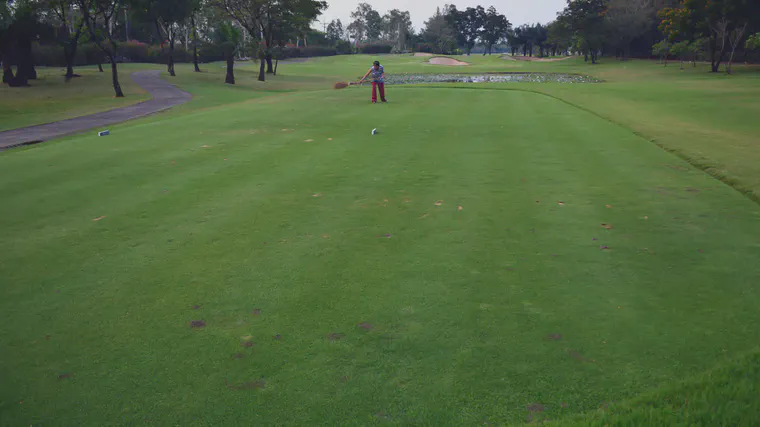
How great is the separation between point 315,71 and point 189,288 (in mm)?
66093

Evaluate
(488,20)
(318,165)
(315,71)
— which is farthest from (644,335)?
(488,20)

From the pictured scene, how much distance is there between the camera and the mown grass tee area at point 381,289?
12.2 feet

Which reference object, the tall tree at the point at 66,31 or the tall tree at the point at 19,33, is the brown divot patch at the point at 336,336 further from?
the tall tree at the point at 19,33

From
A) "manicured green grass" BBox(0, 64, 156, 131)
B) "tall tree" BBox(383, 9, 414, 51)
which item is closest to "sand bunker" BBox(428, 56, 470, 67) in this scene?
"manicured green grass" BBox(0, 64, 156, 131)

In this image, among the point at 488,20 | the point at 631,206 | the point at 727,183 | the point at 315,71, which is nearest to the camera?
the point at 631,206

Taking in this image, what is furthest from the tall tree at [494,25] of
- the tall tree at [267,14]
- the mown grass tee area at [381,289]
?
the mown grass tee area at [381,289]

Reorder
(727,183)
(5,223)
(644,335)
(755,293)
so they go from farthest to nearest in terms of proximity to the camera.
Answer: (727,183)
(5,223)
(755,293)
(644,335)

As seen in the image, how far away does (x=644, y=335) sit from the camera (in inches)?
175

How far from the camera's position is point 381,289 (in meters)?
5.38

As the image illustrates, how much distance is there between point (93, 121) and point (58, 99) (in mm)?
12520

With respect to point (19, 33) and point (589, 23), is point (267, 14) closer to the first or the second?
point (19, 33)

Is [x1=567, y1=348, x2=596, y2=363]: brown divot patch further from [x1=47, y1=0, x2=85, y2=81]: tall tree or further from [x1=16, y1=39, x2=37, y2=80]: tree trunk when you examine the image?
[x1=16, y1=39, x2=37, y2=80]: tree trunk

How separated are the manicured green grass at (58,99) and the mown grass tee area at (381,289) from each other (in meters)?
15.2

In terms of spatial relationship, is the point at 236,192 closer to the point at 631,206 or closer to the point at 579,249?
the point at 579,249
